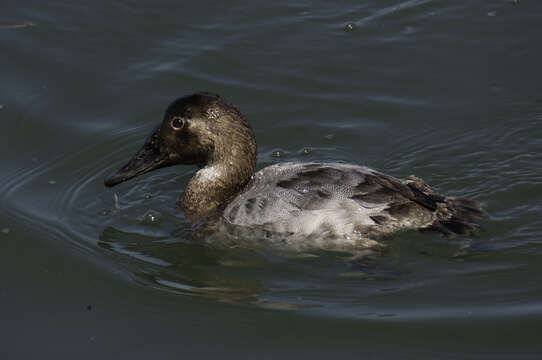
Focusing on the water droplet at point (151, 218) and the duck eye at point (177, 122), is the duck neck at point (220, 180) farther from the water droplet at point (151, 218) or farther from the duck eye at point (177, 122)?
the duck eye at point (177, 122)

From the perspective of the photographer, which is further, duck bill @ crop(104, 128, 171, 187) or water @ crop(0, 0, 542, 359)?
duck bill @ crop(104, 128, 171, 187)

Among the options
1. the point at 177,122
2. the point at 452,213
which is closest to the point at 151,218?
the point at 177,122

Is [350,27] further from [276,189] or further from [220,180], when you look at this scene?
[276,189]

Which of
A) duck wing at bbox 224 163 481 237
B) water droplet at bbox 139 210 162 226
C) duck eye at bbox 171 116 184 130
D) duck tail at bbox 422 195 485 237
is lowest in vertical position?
water droplet at bbox 139 210 162 226

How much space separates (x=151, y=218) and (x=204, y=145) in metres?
0.85

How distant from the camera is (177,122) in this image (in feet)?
22.9

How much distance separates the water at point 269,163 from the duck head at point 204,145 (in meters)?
0.47

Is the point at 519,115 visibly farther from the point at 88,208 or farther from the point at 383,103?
the point at 88,208

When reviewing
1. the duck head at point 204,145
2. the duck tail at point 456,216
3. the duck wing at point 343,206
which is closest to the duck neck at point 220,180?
the duck head at point 204,145

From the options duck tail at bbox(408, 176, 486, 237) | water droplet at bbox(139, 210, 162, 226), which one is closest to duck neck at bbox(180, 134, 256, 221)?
water droplet at bbox(139, 210, 162, 226)

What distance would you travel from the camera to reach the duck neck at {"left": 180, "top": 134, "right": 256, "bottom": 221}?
7023mm

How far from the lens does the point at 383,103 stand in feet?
29.2

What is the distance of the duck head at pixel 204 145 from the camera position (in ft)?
22.8

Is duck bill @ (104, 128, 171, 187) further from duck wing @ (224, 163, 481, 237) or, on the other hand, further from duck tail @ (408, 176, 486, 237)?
duck tail @ (408, 176, 486, 237)
